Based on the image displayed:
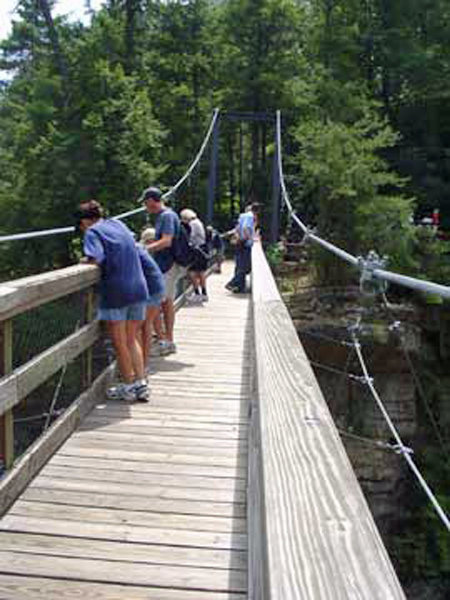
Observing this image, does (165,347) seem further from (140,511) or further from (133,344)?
(140,511)

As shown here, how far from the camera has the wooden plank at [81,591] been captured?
1.66 meters

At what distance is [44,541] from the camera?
6.37 feet

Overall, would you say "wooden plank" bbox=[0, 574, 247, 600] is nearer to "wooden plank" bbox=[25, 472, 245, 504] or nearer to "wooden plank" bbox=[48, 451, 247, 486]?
"wooden plank" bbox=[25, 472, 245, 504]

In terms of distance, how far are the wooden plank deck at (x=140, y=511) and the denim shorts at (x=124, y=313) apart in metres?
0.49

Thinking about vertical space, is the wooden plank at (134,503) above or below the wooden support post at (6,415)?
below

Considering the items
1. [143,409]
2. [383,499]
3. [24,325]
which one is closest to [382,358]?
[383,499]

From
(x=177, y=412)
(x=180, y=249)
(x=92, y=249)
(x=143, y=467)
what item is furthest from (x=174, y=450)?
(x=180, y=249)

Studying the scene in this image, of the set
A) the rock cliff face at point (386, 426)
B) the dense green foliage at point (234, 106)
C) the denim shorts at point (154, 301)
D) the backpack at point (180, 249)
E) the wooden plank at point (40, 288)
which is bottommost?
the rock cliff face at point (386, 426)

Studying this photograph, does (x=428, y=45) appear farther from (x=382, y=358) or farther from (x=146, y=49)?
(x=382, y=358)

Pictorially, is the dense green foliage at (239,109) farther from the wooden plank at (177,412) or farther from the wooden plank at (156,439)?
the wooden plank at (156,439)

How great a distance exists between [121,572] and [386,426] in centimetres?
1015

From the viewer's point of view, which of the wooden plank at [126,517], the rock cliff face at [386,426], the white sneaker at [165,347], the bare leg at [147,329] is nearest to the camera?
the wooden plank at [126,517]

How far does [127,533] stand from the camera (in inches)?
79.6

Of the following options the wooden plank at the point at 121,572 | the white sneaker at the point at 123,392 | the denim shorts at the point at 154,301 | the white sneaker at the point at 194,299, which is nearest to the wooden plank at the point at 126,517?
the wooden plank at the point at 121,572
